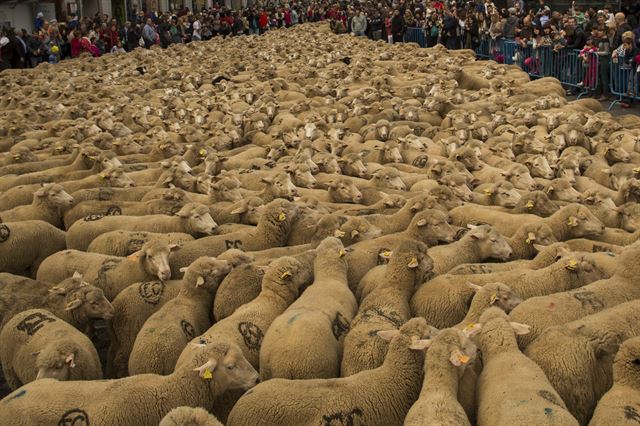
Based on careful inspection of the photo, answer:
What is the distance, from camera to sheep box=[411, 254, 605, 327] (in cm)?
600

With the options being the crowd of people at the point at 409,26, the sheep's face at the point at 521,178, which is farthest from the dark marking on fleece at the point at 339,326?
the crowd of people at the point at 409,26

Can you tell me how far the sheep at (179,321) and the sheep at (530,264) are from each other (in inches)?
77.6

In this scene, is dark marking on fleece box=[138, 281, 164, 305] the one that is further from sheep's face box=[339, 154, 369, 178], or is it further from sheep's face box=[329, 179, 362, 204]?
sheep's face box=[339, 154, 369, 178]

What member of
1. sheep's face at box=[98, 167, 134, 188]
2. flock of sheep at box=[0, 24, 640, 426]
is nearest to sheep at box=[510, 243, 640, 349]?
flock of sheep at box=[0, 24, 640, 426]

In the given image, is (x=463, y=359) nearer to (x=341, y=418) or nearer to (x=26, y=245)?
(x=341, y=418)

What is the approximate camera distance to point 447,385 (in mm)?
4500

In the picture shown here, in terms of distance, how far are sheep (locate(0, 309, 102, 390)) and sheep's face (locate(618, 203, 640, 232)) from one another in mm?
5574

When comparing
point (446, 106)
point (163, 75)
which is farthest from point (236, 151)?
point (163, 75)

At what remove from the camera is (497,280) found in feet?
20.5

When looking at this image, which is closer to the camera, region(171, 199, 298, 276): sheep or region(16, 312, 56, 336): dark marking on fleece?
region(16, 312, 56, 336): dark marking on fleece

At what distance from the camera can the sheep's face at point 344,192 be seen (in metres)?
9.27

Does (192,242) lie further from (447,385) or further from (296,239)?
(447,385)

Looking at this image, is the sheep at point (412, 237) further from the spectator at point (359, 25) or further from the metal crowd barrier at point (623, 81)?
the spectator at point (359, 25)

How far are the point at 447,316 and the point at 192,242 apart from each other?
2.81m
